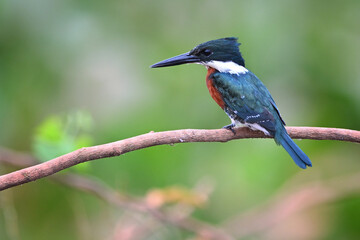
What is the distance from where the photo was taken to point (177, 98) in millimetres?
3395

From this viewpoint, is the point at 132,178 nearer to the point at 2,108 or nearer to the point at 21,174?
the point at 2,108

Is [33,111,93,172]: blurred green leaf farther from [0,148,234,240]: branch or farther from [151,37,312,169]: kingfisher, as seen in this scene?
[151,37,312,169]: kingfisher

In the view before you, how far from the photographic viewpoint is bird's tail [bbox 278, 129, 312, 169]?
7.68 feet

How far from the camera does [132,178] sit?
10.9 feet

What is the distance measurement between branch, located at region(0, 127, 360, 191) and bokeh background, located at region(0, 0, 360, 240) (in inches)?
49.9

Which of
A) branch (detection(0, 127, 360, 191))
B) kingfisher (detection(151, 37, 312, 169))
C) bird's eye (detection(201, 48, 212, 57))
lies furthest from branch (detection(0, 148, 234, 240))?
branch (detection(0, 127, 360, 191))

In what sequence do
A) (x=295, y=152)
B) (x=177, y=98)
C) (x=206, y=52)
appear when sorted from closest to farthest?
(x=295, y=152)
(x=206, y=52)
(x=177, y=98)

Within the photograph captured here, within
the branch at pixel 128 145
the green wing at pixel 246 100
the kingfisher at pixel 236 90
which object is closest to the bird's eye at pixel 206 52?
the kingfisher at pixel 236 90

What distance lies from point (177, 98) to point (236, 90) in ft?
2.63

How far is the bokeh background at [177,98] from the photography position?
10.6 feet

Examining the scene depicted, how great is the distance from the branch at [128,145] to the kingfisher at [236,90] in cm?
41

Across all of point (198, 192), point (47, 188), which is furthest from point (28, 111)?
point (198, 192)

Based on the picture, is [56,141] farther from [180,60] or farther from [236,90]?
[236,90]

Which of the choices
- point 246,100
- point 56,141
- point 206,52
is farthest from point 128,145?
point 206,52
